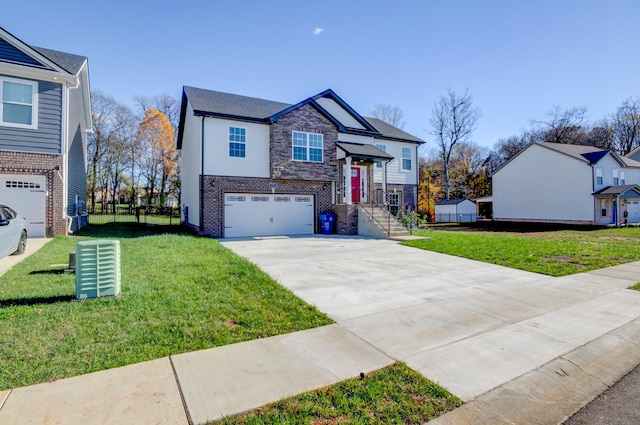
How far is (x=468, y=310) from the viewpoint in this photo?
196 inches

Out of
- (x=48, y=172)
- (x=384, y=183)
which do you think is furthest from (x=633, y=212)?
(x=48, y=172)

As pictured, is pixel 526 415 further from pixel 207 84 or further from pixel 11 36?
pixel 207 84

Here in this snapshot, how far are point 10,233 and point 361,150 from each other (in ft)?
46.0

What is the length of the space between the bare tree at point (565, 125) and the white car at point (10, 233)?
50907 mm

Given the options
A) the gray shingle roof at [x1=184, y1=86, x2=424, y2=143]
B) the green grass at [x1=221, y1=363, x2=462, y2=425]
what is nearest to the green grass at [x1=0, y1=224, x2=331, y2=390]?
the green grass at [x1=221, y1=363, x2=462, y2=425]

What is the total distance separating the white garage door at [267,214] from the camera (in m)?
15.2

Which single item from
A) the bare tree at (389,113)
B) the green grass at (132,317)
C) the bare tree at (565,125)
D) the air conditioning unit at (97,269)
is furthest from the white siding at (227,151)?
the bare tree at (565,125)

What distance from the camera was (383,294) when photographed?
19.0 ft

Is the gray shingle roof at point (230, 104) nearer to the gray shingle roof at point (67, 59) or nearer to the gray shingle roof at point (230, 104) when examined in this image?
the gray shingle roof at point (230, 104)

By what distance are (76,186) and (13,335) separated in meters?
15.7

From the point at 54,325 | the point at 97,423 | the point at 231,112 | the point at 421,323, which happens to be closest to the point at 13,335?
the point at 54,325

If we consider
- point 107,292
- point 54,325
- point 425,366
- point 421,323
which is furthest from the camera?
point 107,292

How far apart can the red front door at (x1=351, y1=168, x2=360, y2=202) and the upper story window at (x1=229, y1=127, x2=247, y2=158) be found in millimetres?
6217

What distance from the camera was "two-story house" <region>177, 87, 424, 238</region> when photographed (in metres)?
14.7
